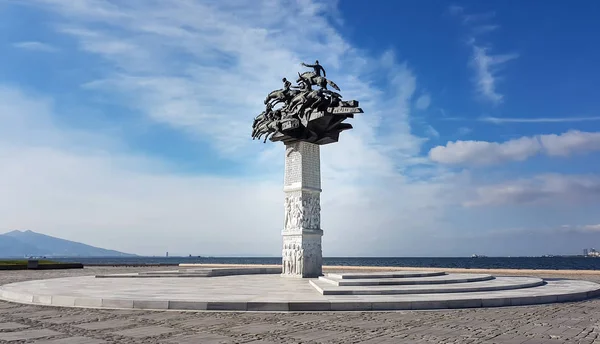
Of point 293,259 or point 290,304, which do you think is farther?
point 293,259

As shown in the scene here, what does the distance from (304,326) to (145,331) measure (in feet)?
9.29

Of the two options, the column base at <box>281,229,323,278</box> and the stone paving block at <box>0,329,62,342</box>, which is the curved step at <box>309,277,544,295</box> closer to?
the column base at <box>281,229,323,278</box>

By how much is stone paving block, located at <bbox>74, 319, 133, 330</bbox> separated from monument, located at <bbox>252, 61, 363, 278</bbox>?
11.7 meters

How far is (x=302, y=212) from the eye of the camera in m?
21.0

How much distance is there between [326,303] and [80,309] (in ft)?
19.5

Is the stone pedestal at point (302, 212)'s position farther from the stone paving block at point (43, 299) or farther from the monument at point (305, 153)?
the stone paving block at point (43, 299)

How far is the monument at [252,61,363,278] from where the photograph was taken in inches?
814

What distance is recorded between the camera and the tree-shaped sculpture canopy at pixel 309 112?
66.9 ft

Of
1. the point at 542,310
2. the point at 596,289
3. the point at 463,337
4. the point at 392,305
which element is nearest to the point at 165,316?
the point at 392,305

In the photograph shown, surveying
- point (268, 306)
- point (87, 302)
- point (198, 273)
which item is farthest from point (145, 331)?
point (198, 273)

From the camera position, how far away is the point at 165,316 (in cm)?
1027

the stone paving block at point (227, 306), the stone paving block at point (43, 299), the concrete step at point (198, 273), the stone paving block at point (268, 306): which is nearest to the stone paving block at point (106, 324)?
the stone paving block at point (227, 306)

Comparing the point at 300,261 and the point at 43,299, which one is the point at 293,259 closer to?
the point at 300,261

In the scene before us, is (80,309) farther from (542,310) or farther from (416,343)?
(542,310)
